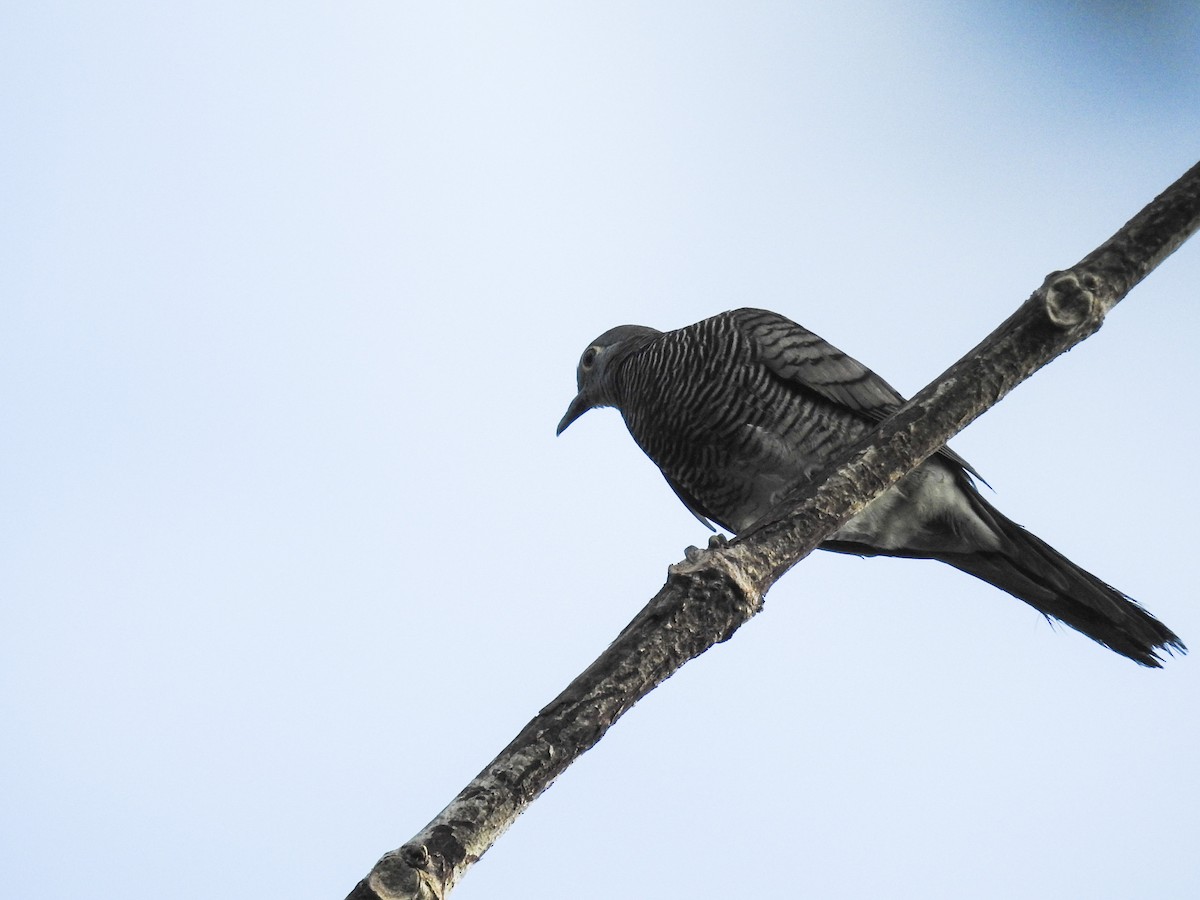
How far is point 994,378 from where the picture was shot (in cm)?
319

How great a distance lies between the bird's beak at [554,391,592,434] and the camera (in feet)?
24.3

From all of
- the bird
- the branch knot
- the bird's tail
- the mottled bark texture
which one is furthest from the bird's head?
the branch knot

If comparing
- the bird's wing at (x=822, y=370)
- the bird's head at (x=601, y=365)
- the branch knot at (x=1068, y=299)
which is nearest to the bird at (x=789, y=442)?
the bird's wing at (x=822, y=370)

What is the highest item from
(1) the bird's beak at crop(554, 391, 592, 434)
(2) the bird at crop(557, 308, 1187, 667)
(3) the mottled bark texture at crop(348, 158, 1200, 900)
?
(1) the bird's beak at crop(554, 391, 592, 434)

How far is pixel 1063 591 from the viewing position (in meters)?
4.99

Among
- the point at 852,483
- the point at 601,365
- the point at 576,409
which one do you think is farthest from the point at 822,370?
the point at 852,483

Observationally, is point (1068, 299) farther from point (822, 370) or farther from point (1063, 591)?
point (822, 370)

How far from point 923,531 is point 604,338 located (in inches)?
99.0

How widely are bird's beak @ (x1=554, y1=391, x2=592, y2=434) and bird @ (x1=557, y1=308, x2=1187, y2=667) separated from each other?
0.89m

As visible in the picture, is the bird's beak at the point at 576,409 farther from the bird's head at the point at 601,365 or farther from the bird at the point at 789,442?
the bird at the point at 789,442

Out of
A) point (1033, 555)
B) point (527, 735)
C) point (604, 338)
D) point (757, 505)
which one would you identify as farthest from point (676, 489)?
point (527, 735)

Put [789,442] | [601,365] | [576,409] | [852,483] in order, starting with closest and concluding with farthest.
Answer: [852,483] < [789,442] < [601,365] < [576,409]

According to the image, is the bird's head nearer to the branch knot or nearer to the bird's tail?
the bird's tail

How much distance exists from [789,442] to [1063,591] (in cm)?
139
